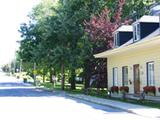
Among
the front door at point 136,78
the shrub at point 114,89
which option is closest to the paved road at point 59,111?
the front door at point 136,78

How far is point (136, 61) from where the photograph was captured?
34.5m

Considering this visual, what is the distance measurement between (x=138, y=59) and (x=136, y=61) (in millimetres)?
525

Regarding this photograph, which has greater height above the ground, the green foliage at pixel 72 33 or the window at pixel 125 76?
the green foliage at pixel 72 33

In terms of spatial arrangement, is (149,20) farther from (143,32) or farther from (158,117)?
(158,117)

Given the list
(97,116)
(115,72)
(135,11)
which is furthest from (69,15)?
(97,116)

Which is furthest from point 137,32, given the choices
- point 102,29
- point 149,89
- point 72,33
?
point 72,33

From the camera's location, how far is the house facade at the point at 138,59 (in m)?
30.5

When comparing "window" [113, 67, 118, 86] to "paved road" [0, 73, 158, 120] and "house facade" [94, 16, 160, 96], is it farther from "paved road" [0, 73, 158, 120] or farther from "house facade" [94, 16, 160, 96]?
"paved road" [0, 73, 158, 120]

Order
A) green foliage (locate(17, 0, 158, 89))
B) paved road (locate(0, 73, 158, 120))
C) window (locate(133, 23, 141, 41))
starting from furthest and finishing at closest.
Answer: green foliage (locate(17, 0, 158, 89)), window (locate(133, 23, 141, 41)), paved road (locate(0, 73, 158, 120))

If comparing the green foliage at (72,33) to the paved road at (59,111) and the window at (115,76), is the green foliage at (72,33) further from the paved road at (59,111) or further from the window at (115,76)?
the paved road at (59,111)

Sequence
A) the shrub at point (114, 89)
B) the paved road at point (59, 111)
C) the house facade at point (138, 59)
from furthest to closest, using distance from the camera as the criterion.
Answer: the shrub at point (114, 89) < the house facade at point (138, 59) < the paved road at point (59, 111)

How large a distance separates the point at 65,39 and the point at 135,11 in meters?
7.35

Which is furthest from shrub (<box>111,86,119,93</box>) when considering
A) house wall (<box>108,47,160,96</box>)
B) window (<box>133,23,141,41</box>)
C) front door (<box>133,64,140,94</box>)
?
window (<box>133,23,141,41</box>)

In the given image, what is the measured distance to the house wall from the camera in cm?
3058
